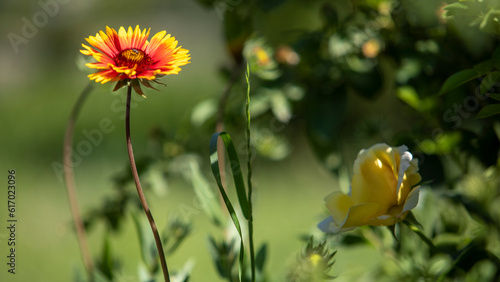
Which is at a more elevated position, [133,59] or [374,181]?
[133,59]

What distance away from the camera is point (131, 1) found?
9.67ft

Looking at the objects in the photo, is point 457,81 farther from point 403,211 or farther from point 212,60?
point 212,60

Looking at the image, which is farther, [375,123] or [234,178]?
[375,123]

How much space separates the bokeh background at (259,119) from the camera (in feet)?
1.83

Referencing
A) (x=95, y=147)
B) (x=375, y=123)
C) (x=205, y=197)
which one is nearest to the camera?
(x=205, y=197)

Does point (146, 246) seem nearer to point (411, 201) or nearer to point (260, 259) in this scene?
point (260, 259)

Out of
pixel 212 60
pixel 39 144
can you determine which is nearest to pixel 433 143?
pixel 39 144

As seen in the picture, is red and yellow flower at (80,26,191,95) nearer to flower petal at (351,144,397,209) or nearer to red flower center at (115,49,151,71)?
red flower center at (115,49,151,71)

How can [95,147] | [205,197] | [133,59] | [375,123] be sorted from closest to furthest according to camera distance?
[133,59] → [205,197] → [375,123] → [95,147]

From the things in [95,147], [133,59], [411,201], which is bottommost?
[411,201]

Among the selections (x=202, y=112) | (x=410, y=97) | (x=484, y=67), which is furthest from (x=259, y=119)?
(x=484, y=67)

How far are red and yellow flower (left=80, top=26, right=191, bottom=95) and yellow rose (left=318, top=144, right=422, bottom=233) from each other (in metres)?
0.14

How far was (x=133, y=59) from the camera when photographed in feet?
1.00

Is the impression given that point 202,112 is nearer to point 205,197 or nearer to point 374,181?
point 205,197
